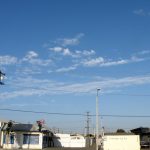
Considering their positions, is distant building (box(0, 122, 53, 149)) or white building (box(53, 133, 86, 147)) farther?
white building (box(53, 133, 86, 147))

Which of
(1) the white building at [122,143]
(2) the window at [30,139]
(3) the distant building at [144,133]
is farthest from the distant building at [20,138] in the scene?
(3) the distant building at [144,133]

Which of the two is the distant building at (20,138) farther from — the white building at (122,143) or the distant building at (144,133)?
the distant building at (144,133)

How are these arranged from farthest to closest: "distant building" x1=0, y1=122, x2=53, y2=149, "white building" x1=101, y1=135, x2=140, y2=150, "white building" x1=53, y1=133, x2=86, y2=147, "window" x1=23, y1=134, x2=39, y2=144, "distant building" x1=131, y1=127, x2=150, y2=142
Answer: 1. "white building" x1=53, y1=133, x2=86, y2=147
2. "distant building" x1=131, y1=127, x2=150, y2=142
3. "window" x1=23, y1=134, x2=39, y2=144
4. "distant building" x1=0, y1=122, x2=53, y2=149
5. "white building" x1=101, y1=135, x2=140, y2=150

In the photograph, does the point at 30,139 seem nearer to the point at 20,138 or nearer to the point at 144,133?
the point at 20,138

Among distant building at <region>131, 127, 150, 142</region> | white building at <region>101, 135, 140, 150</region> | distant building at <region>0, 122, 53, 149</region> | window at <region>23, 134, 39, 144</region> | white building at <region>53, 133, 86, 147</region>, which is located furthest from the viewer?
white building at <region>53, 133, 86, 147</region>

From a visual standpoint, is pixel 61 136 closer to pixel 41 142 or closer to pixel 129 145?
pixel 41 142

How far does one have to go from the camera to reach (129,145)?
51812mm

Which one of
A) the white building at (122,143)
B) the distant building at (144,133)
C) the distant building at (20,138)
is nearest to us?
the white building at (122,143)

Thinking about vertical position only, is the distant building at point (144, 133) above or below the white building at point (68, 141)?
above

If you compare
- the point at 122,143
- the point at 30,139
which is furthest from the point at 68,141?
the point at 122,143

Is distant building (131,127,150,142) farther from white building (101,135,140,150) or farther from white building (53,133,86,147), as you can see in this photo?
white building (101,135,140,150)

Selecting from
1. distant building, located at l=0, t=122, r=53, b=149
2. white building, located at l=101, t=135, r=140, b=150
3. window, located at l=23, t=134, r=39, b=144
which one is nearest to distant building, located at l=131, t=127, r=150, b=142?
distant building, located at l=0, t=122, r=53, b=149

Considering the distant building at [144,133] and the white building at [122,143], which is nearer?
the white building at [122,143]

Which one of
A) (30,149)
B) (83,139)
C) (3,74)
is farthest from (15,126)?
(83,139)
